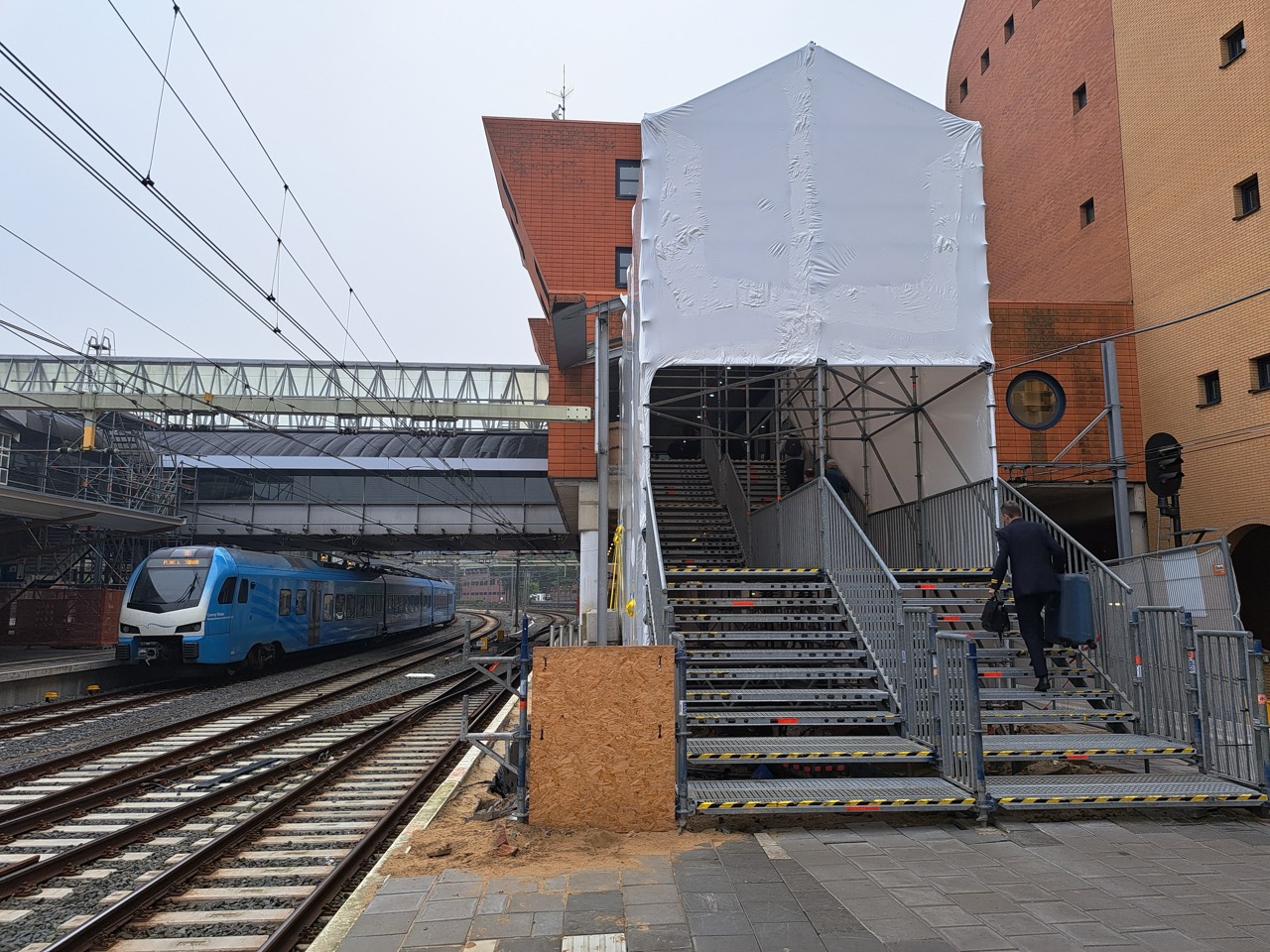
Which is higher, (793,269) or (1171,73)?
(1171,73)

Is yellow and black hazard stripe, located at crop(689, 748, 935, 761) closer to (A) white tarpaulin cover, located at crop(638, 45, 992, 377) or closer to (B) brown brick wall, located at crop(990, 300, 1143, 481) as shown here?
(A) white tarpaulin cover, located at crop(638, 45, 992, 377)

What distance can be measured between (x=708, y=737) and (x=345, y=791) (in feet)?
14.0

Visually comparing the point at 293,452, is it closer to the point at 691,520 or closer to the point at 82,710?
the point at 82,710

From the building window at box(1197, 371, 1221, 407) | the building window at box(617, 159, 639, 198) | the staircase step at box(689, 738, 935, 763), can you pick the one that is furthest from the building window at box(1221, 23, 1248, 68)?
the staircase step at box(689, 738, 935, 763)

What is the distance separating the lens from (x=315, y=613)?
82.4 feet

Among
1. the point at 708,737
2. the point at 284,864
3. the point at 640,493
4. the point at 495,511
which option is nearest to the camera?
the point at 284,864

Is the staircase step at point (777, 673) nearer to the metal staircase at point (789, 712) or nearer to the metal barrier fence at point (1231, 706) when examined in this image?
the metal staircase at point (789, 712)

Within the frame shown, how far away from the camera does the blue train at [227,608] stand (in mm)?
18406

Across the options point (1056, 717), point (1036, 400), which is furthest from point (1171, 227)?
point (1056, 717)

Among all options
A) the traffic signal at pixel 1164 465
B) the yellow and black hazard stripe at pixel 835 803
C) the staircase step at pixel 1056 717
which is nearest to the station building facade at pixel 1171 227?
the traffic signal at pixel 1164 465

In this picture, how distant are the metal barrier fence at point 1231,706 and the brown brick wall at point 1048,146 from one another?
50.4 ft

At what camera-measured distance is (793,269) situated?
1140 cm

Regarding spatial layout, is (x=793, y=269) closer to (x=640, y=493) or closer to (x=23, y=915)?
(x=640, y=493)

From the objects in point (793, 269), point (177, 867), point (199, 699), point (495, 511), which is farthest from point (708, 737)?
point (495, 511)
